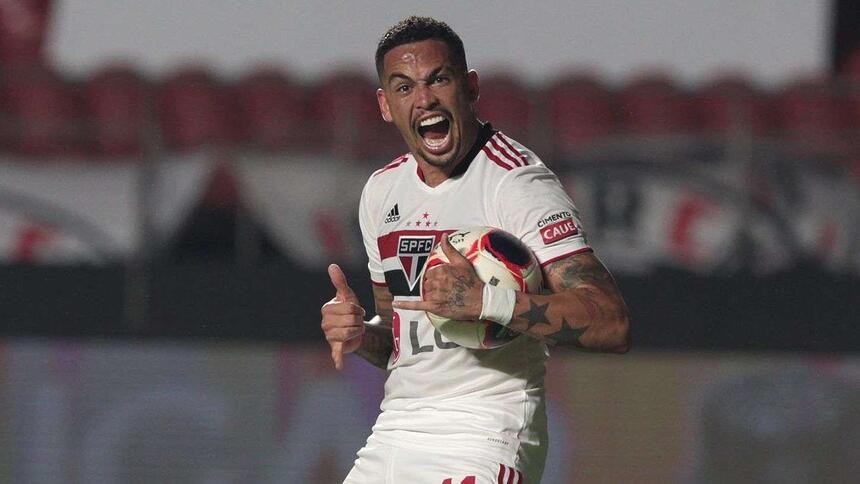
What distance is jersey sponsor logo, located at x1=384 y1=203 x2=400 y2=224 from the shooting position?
376 centimetres

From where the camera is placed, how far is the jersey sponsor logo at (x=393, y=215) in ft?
12.3

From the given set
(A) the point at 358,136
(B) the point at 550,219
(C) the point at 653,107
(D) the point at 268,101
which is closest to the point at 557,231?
(B) the point at 550,219

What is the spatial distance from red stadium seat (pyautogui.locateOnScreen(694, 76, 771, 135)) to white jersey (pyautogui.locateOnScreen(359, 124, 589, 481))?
4087mm

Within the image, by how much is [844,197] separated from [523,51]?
2.80 m

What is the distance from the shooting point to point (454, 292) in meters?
3.17

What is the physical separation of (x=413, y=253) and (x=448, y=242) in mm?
390

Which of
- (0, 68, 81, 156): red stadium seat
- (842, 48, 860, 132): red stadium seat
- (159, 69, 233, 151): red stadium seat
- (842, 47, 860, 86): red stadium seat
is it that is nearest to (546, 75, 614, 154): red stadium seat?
(842, 48, 860, 132): red stadium seat

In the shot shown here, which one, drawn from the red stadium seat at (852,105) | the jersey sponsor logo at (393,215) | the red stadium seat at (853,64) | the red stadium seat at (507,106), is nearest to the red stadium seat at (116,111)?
the red stadium seat at (507,106)

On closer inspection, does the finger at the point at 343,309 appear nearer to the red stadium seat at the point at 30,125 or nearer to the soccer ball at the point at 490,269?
the soccer ball at the point at 490,269

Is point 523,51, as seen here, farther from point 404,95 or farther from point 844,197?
Result: point 404,95

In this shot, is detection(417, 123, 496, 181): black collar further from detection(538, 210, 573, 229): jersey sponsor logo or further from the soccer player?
detection(538, 210, 573, 229): jersey sponsor logo

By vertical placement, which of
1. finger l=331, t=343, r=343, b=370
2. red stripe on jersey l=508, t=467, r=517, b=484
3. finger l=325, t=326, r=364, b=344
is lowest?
red stripe on jersey l=508, t=467, r=517, b=484

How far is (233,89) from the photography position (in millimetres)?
9000

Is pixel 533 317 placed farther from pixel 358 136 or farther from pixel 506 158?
pixel 358 136
